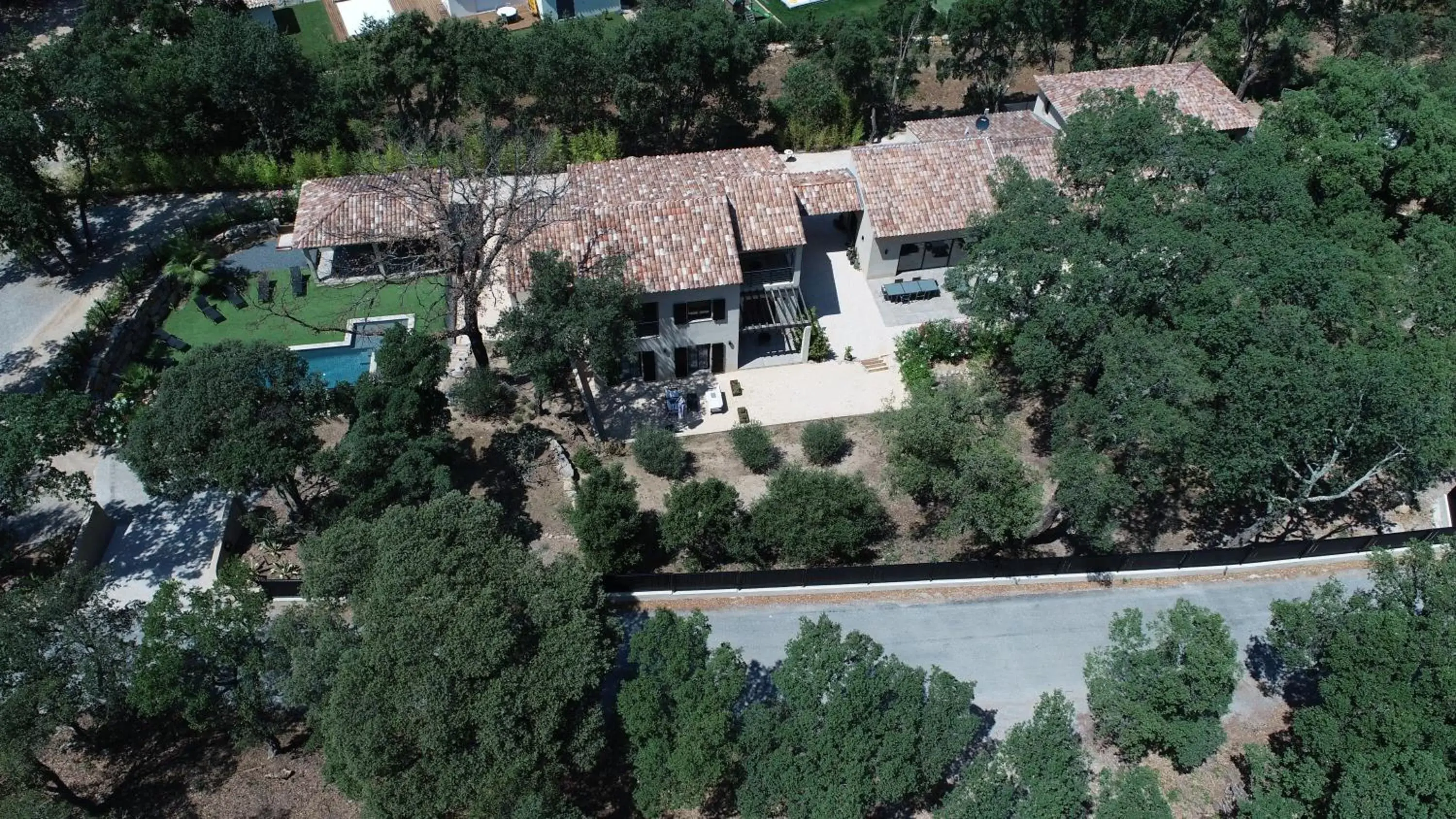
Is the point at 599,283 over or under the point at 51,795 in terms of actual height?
over

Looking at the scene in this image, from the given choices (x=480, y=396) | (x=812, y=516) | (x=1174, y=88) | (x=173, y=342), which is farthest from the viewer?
(x=1174, y=88)

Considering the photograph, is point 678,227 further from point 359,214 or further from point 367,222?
point 359,214

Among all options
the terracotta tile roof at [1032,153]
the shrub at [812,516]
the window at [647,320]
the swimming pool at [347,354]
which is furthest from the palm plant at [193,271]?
the terracotta tile roof at [1032,153]

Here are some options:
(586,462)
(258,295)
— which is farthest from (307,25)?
(586,462)

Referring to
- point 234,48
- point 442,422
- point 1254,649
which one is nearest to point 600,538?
point 442,422

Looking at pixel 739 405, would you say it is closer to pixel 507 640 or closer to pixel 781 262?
pixel 781 262

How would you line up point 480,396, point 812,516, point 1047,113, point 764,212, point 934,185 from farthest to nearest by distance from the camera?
point 1047,113 → point 934,185 → point 764,212 → point 480,396 → point 812,516

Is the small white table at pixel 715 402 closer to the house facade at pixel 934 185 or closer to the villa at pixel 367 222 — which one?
the house facade at pixel 934 185
